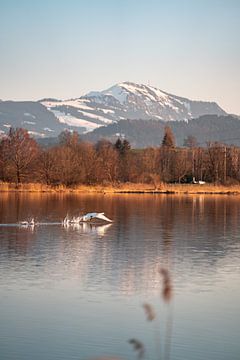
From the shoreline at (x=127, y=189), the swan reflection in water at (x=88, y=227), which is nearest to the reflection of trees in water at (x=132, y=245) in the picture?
the swan reflection in water at (x=88, y=227)

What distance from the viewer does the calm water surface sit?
12.3 m

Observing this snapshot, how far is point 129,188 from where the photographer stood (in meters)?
72.0

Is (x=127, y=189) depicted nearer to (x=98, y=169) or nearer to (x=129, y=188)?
(x=129, y=188)

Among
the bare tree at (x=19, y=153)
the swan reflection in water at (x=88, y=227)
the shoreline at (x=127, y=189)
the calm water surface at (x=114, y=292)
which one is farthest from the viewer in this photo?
the bare tree at (x=19, y=153)

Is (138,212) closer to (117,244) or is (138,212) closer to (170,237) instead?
(170,237)

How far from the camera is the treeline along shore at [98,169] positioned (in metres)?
71.6

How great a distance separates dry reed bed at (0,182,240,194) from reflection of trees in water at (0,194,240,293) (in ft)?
88.1

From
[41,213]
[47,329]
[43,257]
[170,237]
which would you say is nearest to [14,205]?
[41,213]

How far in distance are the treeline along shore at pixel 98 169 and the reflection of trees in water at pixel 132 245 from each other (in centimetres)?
2901

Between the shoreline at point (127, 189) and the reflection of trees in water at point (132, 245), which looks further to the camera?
the shoreline at point (127, 189)

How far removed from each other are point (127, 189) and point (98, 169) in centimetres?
458

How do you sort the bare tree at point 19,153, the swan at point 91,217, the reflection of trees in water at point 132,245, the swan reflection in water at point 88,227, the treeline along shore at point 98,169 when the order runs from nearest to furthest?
the reflection of trees in water at point 132,245 < the swan reflection in water at point 88,227 < the swan at point 91,217 < the treeline along shore at point 98,169 < the bare tree at point 19,153

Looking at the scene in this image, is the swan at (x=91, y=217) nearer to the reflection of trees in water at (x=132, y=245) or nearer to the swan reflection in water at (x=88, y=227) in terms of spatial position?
the swan reflection in water at (x=88, y=227)

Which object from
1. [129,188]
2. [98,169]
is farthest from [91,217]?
[98,169]
